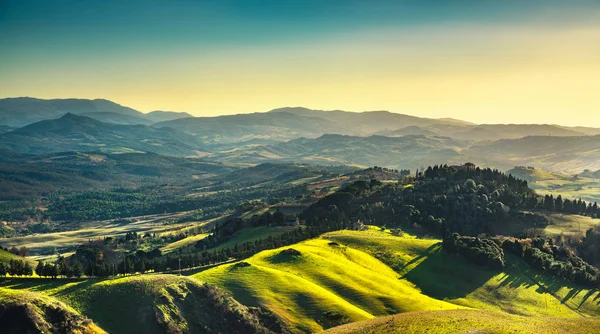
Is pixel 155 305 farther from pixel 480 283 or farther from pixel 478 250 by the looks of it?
pixel 478 250

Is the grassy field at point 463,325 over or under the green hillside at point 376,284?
over

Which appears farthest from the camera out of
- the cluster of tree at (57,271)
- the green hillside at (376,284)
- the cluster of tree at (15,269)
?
the green hillside at (376,284)

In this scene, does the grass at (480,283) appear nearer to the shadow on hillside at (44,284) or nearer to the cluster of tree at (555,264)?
the cluster of tree at (555,264)

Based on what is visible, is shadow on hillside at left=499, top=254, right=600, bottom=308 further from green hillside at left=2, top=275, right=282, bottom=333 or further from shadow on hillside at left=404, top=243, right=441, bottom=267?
green hillside at left=2, top=275, right=282, bottom=333

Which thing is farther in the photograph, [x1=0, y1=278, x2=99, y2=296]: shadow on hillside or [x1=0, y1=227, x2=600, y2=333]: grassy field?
[x1=0, y1=278, x2=99, y2=296]: shadow on hillside

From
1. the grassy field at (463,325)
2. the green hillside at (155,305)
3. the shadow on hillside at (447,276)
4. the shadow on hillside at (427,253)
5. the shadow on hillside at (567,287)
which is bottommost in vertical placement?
the shadow on hillside at (567,287)

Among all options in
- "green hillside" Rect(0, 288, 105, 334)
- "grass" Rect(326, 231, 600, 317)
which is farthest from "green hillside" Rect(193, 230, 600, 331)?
"green hillside" Rect(0, 288, 105, 334)

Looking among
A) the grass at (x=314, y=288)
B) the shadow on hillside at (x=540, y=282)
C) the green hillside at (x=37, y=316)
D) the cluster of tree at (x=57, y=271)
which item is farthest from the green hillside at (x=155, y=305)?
the shadow on hillside at (x=540, y=282)
